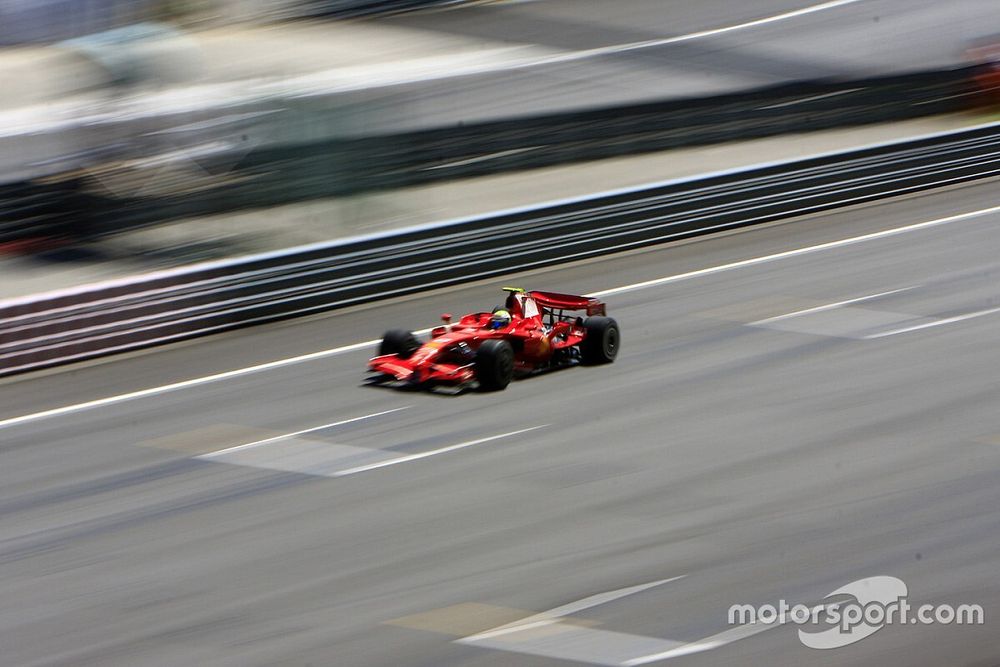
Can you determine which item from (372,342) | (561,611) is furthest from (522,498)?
(372,342)

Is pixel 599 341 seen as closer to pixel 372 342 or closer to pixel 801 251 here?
pixel 372 342

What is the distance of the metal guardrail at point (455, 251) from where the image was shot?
14242mm

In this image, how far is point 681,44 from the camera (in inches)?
1276

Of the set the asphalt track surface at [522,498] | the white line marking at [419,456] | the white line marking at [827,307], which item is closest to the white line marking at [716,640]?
the asphalt track surface at [522,498]

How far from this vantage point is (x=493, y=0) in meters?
35.5

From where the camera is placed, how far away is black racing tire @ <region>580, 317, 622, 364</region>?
12.5m

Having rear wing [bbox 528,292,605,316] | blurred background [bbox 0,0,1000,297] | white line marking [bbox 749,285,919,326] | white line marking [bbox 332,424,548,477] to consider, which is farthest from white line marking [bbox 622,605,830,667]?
blurred background [bbox 0,0,1000,297]

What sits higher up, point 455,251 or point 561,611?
point 455,251

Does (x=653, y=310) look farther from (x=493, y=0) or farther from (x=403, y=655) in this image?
(x=493, y=0)

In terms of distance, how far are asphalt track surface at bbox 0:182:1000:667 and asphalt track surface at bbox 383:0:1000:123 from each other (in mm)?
13229

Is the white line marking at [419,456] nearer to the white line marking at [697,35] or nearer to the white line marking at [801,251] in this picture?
the white line marking at [801,251]

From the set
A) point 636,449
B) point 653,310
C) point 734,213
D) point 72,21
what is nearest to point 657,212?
point 734,213

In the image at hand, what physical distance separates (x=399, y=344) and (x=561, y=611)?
520 centimetres

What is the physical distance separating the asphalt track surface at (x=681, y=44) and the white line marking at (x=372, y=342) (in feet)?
27.2
